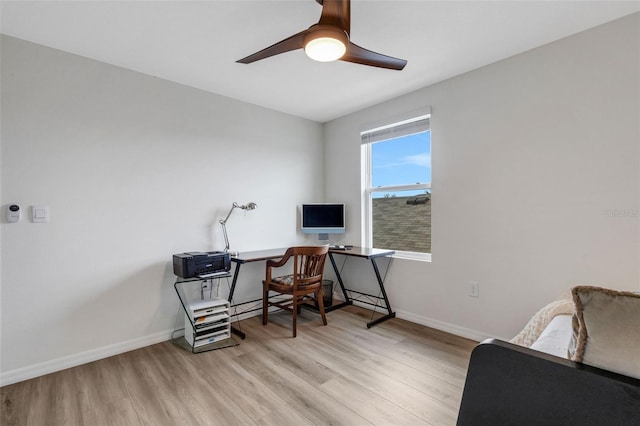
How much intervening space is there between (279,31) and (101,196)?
1.90 m

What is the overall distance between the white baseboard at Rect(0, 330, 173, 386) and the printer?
614 millimetres

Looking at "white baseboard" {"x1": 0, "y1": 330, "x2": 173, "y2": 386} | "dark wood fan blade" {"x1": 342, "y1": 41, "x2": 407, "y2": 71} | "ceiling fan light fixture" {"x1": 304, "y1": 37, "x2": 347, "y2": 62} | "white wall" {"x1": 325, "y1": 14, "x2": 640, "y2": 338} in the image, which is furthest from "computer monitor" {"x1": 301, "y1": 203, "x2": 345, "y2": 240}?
"ceiling fan light fixture" {"x1": 304, "y1": 37, "x2": 347, "y2": 62}

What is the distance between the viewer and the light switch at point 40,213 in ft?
7.05

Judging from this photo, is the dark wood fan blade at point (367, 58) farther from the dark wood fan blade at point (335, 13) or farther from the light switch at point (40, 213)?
the light switch at point (40, 213)

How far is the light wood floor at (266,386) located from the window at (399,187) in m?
1.04

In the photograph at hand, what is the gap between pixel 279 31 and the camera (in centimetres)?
206

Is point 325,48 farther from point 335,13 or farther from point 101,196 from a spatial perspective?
point 101,196

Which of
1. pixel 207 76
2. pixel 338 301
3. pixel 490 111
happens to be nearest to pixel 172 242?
pixel 207 76

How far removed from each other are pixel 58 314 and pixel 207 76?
7.37 feet

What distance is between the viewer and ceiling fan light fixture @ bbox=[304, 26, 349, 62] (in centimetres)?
147

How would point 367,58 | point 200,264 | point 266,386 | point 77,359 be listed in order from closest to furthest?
point 367,58, point 266,386, point 77,359, point 200,264

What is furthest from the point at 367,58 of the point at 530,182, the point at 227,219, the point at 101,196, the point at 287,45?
the point at 101,196

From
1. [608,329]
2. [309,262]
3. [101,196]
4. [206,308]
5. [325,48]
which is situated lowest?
[206,308]

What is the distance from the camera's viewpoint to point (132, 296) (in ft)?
8.41
